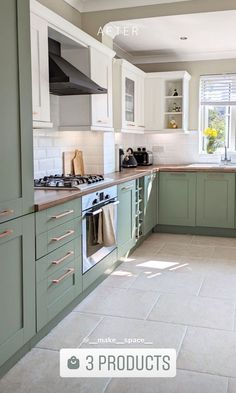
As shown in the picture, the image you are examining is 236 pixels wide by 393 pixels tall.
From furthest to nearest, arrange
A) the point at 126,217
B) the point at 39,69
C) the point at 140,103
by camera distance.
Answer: the point at 140,103, the point at 126,217, the point at 39,69

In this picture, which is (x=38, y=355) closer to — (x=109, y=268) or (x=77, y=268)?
(x=77, y=268)

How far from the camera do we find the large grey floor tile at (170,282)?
357 centimetres

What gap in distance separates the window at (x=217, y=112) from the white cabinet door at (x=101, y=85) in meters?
2.09

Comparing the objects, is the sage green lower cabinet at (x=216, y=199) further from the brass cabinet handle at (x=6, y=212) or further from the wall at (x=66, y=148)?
the brass cabinet handle at (x=6, y=212)

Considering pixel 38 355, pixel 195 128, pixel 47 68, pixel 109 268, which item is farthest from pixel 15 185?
pixel 195 128

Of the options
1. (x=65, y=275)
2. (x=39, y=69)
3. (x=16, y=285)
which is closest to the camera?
(x=16, y=285)

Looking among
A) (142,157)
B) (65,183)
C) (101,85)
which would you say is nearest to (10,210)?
(65,183)

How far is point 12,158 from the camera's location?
7.25 ft

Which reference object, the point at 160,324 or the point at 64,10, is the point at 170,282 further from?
the point at 64,10

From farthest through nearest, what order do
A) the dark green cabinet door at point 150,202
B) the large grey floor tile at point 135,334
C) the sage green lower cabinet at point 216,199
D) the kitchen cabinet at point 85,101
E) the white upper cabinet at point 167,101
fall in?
the white upper cabinet at point 167,101 < the sage green lower cabinet at point 216,199 < the dark green cabinet door at point 150,202 < the kitchen cabinet at point 85,101 < the large grey floor tile at point 135,334

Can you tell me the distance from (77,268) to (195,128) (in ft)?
11.9

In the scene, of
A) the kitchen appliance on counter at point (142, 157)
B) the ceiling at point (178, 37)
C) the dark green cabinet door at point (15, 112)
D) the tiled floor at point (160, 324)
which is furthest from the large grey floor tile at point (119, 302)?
the kitchen appliance on counter at point (142, 157)

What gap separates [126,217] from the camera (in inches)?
169

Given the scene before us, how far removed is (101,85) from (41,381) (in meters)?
2.79
